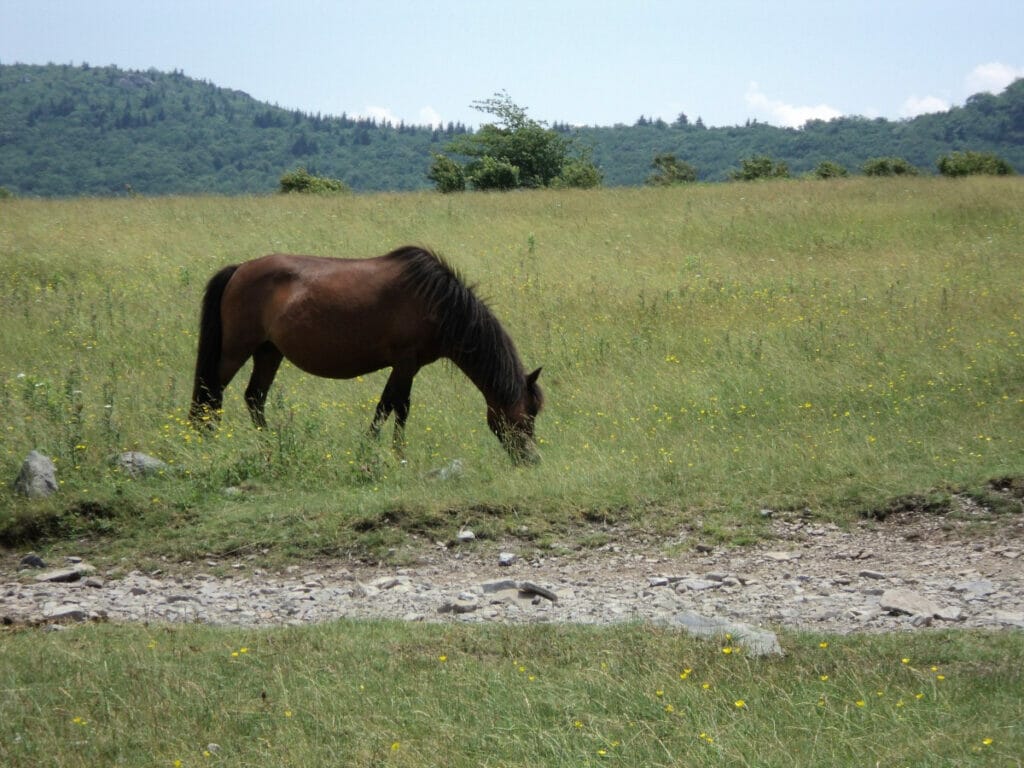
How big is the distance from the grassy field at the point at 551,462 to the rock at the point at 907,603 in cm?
61

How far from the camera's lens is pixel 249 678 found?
5.17 m

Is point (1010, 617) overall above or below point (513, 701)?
above

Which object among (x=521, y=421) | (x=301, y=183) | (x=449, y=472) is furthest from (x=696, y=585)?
(x=301, y=183)

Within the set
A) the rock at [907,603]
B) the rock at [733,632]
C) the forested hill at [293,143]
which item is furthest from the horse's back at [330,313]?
the forested hill at [293,143]

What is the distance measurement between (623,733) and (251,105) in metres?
150

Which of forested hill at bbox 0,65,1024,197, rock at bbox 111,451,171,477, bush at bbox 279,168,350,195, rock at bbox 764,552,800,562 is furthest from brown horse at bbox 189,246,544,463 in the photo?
forested hill at bbox 0,65,1024,197

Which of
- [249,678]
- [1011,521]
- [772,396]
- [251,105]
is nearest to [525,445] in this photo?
[772,396]

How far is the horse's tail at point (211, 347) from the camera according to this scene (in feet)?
37.2

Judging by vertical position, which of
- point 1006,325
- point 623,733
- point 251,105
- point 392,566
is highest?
point 251,105

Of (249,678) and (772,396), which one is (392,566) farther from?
(772,396)

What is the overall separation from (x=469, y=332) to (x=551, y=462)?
4.94ft

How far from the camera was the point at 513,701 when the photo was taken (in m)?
4.71

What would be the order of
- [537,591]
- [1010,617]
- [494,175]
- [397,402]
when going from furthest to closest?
1. [494,175]
2. [397,402]
3. [537,591]
4. [1010,617]

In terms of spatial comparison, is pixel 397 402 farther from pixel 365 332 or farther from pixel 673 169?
pixel 673 169
